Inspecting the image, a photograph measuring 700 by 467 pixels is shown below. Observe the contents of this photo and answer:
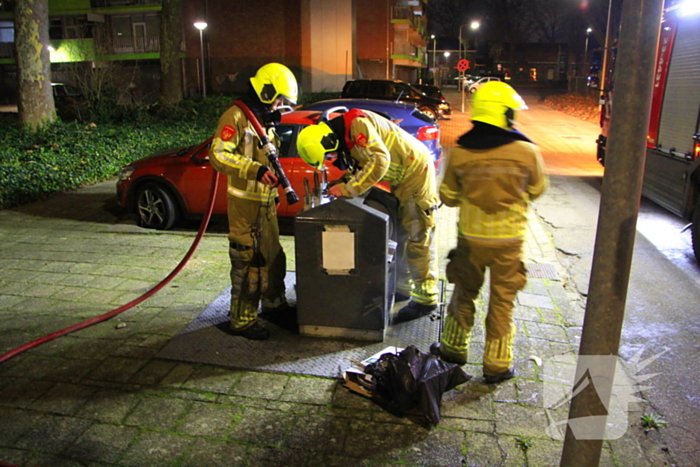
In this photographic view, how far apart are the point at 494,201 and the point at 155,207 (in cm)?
557

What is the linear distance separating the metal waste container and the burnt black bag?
0.66 m

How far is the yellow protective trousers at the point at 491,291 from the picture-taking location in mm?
3545

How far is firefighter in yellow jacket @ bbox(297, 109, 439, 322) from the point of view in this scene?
4.18 m

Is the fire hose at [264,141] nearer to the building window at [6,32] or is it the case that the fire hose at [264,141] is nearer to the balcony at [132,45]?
the balcony at [132,45]

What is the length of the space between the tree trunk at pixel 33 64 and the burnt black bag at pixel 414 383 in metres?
12.7

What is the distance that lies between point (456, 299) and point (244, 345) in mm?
1691

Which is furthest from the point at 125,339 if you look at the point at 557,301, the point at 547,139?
the point at 547,139

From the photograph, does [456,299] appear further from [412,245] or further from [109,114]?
[109,114]

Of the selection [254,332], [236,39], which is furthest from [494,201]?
[236,39]

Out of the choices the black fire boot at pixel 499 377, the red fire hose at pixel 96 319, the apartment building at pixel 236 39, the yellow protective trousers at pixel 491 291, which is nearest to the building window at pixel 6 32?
the apartment building at pixel 236 39

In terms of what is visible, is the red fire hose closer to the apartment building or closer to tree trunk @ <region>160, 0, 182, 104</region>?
tree trunk @ <region>160, 0, 182, 104</region>

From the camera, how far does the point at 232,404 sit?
353 centimetres

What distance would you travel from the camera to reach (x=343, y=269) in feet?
13.6

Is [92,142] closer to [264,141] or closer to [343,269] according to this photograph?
[264,141]
